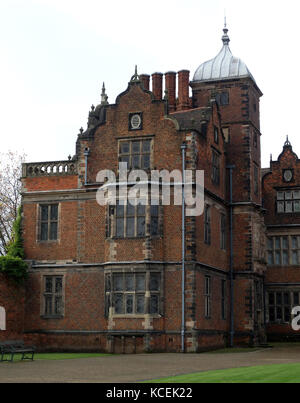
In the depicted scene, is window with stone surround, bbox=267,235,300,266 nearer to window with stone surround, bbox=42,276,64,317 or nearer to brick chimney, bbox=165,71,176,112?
brick chimney, bbox=165,71,176,112

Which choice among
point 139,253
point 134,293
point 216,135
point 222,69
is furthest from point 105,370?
point 222,69

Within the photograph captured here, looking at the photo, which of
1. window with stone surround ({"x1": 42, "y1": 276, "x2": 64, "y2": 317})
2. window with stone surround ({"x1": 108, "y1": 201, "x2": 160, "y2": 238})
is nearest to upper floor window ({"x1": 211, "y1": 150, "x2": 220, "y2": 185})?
window with stone surround ({"x1": 108, "y1": 201, "x2": 160, "y2": 238})

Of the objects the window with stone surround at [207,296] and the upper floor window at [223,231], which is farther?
the upper floor window at [223,231]

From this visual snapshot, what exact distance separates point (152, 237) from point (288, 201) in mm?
14283

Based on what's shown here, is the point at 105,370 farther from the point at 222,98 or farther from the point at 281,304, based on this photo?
the point at 281,304

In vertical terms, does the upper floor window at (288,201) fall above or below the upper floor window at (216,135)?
below

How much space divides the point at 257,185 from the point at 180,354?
12531 mm

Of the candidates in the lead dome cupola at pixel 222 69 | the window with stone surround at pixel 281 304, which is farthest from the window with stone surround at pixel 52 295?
the window with stone surround at pixel 281 304

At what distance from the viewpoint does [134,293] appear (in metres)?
28.1

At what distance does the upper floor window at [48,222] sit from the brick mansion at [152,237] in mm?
46

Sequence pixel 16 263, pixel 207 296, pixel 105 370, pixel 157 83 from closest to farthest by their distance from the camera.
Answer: pixel 105 370 → pixel 16 263 → pixel 207 296 → pixel 157 83

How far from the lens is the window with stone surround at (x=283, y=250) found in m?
39.3

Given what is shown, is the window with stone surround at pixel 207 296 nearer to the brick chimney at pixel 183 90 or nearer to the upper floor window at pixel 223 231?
the upper floor window at pixel 223 231

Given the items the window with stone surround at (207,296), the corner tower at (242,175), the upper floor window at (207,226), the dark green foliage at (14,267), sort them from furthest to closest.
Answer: the corner tower at (242,175) → the upper floor window at (207,226) → the window with stone surround at (207,296) → the dark green foliage at (14,267)
